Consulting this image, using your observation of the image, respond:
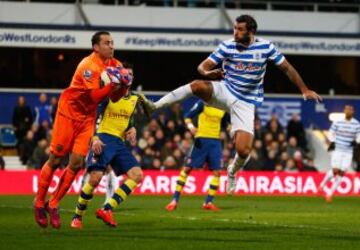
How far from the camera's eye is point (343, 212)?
23516 mm

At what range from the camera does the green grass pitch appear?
14.8 m

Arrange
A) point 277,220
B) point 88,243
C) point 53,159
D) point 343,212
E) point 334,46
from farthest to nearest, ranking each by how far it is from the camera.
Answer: point 334,46 < point 343,212 < point 277,220 < point 53,159 < point 88,243

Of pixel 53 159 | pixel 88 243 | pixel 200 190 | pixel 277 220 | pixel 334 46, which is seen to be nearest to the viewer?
pixel 88 243

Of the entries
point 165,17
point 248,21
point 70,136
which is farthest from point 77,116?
point 165,17

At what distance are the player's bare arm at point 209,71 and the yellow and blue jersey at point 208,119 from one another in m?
7.36

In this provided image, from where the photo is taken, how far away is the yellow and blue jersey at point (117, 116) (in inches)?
708

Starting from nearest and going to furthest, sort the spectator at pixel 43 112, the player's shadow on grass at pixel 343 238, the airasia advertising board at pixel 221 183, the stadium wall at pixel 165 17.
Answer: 1. the player's shadow on grass at pixel 343 238
2. the airasia advertising board at pixel 221 183
3. the spectator at pixel 43 112
4. the stadium wall at pixel 165 17

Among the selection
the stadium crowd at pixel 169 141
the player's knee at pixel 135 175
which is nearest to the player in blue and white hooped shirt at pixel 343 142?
the stadium crowd at pixel 169 141

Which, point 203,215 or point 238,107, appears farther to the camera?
point 203,215

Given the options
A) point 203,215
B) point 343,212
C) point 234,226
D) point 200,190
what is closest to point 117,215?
point 203,215

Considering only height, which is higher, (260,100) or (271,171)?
(260,100)

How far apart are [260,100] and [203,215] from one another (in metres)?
4.51

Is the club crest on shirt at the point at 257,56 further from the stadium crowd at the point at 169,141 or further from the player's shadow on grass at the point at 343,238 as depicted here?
the stadium crowd at the point at 169,141

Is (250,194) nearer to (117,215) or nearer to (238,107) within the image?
(117,215)
